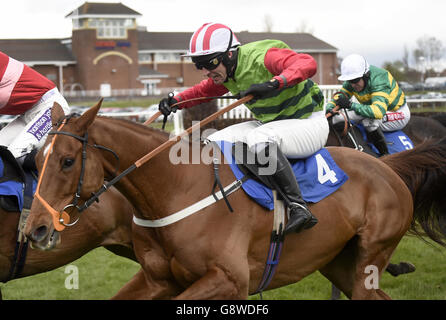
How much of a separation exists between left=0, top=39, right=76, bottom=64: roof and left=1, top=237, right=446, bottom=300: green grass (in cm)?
4761

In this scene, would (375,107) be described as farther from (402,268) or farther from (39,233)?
(39,233)

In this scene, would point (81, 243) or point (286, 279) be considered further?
point (81, 243)

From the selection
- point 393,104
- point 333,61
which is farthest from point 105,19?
point 393,104

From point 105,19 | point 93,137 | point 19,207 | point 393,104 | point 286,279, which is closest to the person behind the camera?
point 93,137

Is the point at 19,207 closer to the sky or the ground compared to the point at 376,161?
closer to the ground

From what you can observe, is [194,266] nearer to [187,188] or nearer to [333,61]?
[187,188]

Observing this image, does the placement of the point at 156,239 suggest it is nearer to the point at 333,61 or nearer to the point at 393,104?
the point at 393,104

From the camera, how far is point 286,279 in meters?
3.59

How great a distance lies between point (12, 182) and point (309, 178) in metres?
1.98

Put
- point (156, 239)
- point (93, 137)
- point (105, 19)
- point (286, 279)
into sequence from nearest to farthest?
1. point (93, 137)
2. point (156, 239)
3. point (286, 279)
4. point (105, 19)

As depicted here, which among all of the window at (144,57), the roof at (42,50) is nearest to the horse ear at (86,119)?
the roof at (42,50)

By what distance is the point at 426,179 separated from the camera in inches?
174
